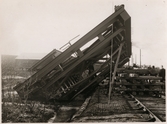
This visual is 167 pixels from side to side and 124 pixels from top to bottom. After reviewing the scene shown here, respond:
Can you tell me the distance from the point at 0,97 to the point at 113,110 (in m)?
3.41

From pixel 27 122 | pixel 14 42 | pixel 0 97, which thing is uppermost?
pixel 14 42

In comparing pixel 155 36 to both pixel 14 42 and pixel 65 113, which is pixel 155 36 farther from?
pixel 14 42

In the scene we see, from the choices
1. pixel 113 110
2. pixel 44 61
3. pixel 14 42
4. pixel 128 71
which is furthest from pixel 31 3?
pixel 128 71

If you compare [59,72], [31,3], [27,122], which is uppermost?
[31,3]

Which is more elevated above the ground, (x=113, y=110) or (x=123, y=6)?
(x=123, y=6)

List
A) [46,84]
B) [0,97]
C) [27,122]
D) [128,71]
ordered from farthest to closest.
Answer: [128,71]
[46,84]
[0,97]
[27,122]

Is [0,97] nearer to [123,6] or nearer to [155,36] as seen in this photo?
[123,6]

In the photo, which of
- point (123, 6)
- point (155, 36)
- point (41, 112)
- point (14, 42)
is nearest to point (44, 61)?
point (14, 42)

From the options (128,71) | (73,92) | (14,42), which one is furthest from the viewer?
(128,71)

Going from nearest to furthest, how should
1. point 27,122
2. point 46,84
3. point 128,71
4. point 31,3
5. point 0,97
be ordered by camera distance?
point 27,122 → point 0,97 → point 31,3 → point 46,84 → point 128,71

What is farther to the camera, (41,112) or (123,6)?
(123,6)

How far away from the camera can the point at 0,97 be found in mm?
6449

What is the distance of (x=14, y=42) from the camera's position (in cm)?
755

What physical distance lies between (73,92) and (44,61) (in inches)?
68.4
